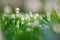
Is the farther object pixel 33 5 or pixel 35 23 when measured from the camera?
pixel 33 5

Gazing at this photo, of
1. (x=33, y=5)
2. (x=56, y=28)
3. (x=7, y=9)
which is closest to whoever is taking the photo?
(x=56, y=28)

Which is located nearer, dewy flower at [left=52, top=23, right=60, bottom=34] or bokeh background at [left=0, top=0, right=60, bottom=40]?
dewy flower at [left=52, top=23, right=60, bottom=34]

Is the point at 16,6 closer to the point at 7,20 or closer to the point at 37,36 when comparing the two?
the point at 7,20

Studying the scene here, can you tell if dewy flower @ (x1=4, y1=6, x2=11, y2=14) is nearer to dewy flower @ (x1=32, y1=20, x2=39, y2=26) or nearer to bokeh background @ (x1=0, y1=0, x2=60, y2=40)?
bokeh background @ (x1=0, y1=0, x2=60, y2=40)

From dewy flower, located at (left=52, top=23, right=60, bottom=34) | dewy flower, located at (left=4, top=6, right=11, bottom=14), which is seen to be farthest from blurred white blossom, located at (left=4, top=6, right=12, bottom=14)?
dewy flower, located at (left=52, top=23, right=60, bottom=34)

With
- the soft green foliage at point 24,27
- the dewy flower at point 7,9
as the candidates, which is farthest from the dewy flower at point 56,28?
the dewy flower at point 7,9

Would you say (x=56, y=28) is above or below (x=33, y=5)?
below

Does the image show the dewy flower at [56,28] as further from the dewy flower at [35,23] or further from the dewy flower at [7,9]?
the dewy flower at [7,9]

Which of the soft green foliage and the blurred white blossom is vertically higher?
the blurred white blossom

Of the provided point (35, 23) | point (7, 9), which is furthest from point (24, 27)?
point (7, 9)

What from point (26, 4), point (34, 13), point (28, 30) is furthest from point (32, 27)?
point (26, 4)

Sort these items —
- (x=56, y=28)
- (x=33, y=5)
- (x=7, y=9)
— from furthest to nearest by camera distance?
1. (x=33, y=5)
2. (x=7, y=9)
3. (x=56, y=28)

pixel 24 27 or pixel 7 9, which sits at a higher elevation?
pixel 7 9

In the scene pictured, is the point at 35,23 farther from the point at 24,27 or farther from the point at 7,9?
the point at 7,9
